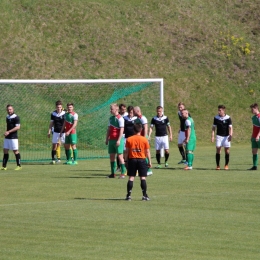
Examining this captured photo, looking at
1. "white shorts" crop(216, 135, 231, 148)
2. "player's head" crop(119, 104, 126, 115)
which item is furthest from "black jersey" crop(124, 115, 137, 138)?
"white shorts" crop(216, 135, 231, 148)

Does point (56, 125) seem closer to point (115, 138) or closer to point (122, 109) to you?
point (122, 109)

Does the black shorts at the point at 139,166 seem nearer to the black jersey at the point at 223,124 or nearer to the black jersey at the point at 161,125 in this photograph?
the black jersey at the point at 223,124

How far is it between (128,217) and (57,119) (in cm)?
1440

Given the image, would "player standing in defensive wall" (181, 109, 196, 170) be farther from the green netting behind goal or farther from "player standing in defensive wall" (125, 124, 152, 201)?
"player standing in defensive wall" (125, 124, 152, 201)

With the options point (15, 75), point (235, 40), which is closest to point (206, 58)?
point (235, 40)

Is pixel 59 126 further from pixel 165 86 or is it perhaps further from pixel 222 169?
pixel 165 86

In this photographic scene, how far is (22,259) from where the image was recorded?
10422 millimetres

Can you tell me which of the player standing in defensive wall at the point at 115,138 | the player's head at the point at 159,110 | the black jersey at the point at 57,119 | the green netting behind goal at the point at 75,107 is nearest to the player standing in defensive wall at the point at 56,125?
the black jersey at the point at 57,119

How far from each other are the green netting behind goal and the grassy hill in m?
3.03

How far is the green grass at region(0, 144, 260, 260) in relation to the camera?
11.1m

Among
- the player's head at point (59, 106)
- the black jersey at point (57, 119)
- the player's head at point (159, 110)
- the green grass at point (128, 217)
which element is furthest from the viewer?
the black jersey at point (57, 119)

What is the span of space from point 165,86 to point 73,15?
23.1ft

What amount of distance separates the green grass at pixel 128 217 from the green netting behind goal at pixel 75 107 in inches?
348

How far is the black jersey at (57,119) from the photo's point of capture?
28.0 metres
